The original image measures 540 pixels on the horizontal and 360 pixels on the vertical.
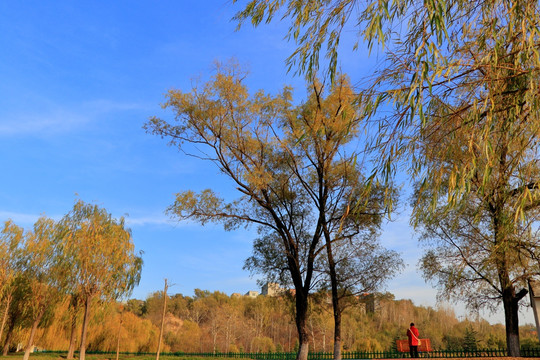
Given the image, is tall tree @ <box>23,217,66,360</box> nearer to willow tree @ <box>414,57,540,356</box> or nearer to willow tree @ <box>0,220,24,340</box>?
willow tree @ <box>0,220,24,340</box>

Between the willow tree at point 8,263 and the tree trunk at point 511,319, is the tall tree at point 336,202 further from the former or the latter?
the willow tree at point 8,263

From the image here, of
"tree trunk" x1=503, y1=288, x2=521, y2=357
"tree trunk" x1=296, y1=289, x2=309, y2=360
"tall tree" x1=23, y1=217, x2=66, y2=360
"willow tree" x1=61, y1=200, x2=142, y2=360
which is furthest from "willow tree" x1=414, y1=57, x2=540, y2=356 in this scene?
"tall tree" x1=23, y1=217, x2=66, y2=360

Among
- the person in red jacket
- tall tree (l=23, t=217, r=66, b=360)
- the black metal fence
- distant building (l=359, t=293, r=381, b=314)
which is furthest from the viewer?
tall tree (l=23, t=217, r=66, b=360)

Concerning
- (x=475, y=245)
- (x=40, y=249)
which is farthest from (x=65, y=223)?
(x=475, y=245)

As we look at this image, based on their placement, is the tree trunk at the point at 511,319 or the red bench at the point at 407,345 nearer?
the tree trunk at the point at 511,319

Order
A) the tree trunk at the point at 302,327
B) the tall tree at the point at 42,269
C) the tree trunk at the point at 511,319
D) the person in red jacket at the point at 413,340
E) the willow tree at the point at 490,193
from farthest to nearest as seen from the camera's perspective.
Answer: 1. the tall tree at the point at 42,269
2. the tree trunk at the point at 302,327
3. the tree trunk at the point at 511,319
4. the person in red jacket at the point at 413,340
5. the willow tree at the point at 490,193

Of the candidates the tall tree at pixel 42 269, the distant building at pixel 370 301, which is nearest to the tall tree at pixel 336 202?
Answer: the distant building at pixel 370 301

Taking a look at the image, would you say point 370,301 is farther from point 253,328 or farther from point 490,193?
point 253,328

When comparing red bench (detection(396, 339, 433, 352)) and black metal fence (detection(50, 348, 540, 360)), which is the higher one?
red bench (detection(396, 339, 433, 352))

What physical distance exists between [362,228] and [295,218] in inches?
122

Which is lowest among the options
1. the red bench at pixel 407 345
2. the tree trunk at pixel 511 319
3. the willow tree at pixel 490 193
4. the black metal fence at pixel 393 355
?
the black metal fence at pixel 393 355

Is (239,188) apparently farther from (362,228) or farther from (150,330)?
(150,330)

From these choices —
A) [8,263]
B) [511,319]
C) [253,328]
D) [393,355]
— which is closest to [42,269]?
[8,263]

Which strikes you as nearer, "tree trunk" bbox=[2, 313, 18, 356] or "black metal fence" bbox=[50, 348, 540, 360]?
"black metal fence" bbox=[50, 348, 540, 360]
